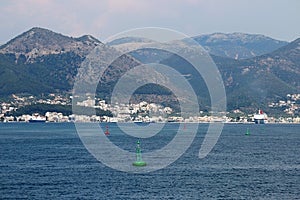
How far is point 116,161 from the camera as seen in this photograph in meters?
133

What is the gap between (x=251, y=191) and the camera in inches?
3708

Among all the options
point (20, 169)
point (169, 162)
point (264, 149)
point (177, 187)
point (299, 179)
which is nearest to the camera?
point (177, 187)

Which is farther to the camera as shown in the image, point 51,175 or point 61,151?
point 61,151

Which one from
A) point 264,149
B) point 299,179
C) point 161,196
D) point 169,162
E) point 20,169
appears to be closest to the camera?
point 161,196

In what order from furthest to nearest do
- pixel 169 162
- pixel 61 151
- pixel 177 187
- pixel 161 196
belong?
1. pixel 61 151
2. pixel 169 162
3. pixel 177 187
4. pixel 161 196

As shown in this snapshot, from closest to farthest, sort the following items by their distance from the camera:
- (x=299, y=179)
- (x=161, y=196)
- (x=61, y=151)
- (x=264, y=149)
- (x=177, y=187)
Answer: (x=161, y=196), (x=177, y=187), (x=299, y=179), (x=61, y=151), (x=264, y=149)

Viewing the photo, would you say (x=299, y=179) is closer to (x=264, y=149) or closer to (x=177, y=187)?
(x=177, y=187)

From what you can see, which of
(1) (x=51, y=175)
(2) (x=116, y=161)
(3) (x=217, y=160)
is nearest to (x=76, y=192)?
(1) (x=51, y=175)

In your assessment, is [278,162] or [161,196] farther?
[278,162]

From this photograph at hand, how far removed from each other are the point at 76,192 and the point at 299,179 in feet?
119

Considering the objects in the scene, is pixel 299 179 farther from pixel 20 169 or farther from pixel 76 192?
pixel 20 169

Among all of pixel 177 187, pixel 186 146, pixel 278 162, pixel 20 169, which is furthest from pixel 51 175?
pixel 186 146

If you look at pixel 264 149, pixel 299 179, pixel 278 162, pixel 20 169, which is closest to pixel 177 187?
pixel 299 179

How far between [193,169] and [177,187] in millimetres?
23117
